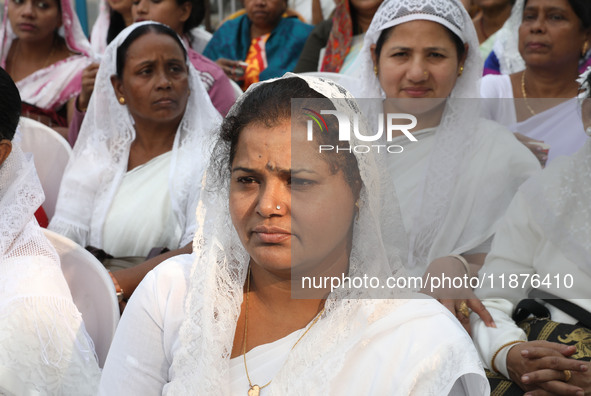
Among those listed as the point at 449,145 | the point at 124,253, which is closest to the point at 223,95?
the point at 124,253

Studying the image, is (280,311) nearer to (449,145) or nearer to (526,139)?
(449,145)

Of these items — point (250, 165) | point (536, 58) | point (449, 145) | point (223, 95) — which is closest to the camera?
point (250, 165)

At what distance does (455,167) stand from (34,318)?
1.66m

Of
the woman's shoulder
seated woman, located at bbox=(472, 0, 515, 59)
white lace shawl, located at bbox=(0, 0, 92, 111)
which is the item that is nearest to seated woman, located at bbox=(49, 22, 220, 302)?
white lace shawl, located at bbox=(0, 0, 92, 111)

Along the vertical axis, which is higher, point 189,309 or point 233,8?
point 233,8

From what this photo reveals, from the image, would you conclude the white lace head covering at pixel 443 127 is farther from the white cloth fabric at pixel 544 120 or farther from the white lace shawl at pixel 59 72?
the white lace shawl at pixel 59 72

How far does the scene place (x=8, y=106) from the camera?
226 centimetres

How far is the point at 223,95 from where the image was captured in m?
3.88

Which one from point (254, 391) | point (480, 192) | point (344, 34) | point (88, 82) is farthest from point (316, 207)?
point (344, 34)

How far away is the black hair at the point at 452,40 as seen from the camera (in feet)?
9.70

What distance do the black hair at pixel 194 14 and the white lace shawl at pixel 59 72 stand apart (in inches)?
23.9

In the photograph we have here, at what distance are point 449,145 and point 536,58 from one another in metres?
0.83

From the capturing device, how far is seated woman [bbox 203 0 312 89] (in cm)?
444

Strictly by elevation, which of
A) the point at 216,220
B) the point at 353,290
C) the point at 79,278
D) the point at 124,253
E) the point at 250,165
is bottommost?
the point at 124,253
